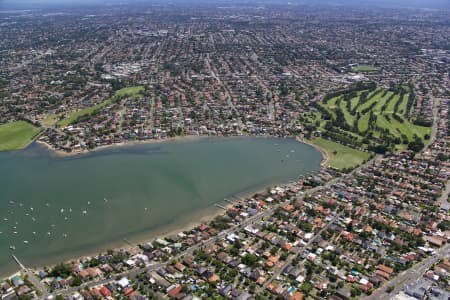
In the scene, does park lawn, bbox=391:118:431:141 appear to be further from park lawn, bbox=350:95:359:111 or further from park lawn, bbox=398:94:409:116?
park lawn, bbox=350:95:359:111

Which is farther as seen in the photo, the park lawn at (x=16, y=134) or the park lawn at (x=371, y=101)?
the park lawn at (x=371, y=101)

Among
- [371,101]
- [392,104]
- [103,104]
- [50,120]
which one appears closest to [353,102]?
[371,101]

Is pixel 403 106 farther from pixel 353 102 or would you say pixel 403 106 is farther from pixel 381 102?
pixel 353 102

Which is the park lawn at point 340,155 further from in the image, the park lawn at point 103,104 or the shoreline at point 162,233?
the park lawn at point 103,104

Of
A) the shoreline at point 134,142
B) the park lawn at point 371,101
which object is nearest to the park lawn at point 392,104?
the park lawn at point 371,101

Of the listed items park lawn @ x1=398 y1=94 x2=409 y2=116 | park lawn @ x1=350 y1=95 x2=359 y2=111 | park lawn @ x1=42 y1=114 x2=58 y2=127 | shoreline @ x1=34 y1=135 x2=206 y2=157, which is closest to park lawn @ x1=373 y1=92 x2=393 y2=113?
park lawn @ x1=398 y1=94 x2=409 y2=116

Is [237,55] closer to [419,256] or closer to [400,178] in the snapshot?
[400,178]

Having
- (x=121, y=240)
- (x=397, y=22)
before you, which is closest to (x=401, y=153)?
(x=121, y=240)
